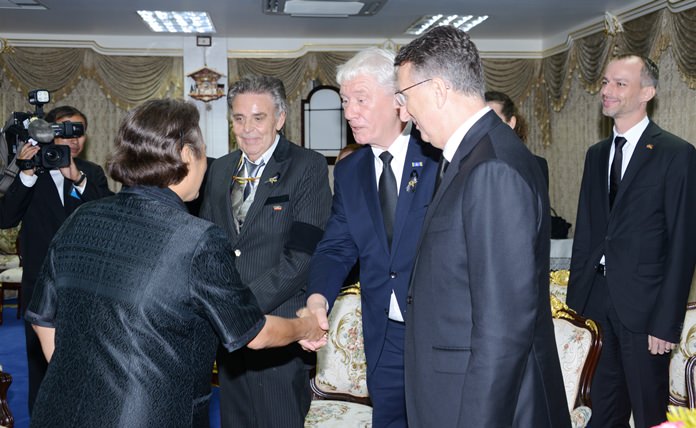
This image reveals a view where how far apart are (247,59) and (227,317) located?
8915 millimetres

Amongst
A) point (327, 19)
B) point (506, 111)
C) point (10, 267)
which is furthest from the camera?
point (327, 19)

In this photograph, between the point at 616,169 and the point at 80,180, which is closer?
the point at 616,169

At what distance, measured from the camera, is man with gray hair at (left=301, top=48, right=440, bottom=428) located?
246cm

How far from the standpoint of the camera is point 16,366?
6.11 m

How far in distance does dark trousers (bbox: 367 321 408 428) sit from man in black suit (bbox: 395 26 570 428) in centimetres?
61

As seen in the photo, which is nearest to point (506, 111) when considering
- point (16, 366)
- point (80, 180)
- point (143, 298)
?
point (80, 180)

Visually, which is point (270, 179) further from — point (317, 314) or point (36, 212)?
point (36, 212)

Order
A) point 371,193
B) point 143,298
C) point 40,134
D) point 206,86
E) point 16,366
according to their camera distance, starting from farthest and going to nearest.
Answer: point 206,86
point 16,366
point 40,134
point 371,193
point 143,298

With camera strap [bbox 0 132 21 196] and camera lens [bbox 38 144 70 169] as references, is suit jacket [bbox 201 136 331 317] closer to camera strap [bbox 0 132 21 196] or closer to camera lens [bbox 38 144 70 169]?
camera lens [bbox 38 144 70 169]

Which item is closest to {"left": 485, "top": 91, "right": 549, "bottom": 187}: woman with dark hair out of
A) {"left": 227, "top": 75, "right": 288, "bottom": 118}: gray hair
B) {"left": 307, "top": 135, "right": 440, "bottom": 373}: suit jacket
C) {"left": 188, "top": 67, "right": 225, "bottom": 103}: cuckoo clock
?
{"left": 227, "top": 75, "right": 288, "bottom": 118}: gray hair

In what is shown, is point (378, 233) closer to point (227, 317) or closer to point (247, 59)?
point (227, 317)

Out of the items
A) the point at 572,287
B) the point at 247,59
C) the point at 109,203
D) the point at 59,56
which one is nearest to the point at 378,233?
the point at 109,203

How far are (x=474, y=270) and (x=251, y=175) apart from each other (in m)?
1.49

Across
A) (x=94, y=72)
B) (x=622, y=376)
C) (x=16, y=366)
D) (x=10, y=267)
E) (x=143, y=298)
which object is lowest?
(x=16, y=366)
